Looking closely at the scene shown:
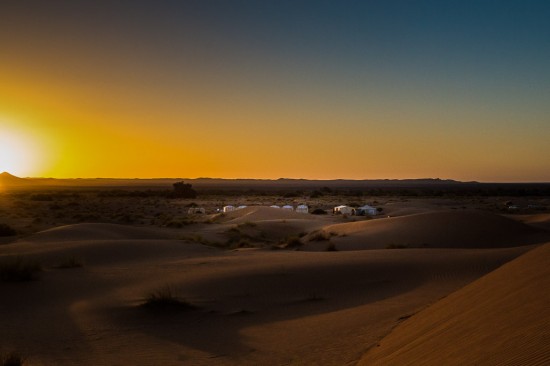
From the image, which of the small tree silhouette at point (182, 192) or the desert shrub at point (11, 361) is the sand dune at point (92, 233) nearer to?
the desert shrub at point (11, 361)

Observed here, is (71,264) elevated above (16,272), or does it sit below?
below

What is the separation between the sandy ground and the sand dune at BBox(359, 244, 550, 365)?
0.09 feet

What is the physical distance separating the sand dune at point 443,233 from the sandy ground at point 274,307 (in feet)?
25.3

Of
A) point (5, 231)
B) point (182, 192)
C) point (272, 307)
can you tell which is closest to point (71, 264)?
point (272, 307)

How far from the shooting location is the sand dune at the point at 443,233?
2552 centimetres

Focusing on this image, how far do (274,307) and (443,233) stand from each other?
58.4ft

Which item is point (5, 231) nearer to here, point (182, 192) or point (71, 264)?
point (71, 264)

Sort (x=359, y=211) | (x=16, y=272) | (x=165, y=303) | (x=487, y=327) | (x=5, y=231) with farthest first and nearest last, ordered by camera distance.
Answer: (x=359, y=211) < (x=5, y=231) < (x=16, y=272) < (x=165, y=303) < (x=487, y=327)

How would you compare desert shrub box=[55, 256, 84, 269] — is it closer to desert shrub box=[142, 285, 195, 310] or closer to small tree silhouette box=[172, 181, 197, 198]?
desert shrub box=[142, 285, 195, 310]

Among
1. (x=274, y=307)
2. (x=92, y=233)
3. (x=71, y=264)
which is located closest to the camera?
(x=274, y=307)

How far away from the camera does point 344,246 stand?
25.3 meters

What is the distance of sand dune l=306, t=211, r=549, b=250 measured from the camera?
25516mm

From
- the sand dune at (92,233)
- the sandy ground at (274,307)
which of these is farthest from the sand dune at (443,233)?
the sand dune at (92,233)

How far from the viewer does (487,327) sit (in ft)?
20.6
